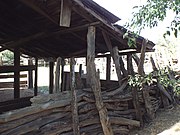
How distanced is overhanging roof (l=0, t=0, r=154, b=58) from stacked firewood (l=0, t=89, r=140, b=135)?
5.95 ft

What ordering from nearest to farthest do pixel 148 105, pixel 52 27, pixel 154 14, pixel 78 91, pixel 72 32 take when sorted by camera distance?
pixel 154 14, pixel 78 91, pixel 72 32, pixel 52 27, pixel 148 105

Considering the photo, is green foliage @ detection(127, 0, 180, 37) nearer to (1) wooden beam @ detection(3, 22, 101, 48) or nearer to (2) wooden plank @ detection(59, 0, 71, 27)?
(2) wooden plank @ detection(59, 0, 71, 27)

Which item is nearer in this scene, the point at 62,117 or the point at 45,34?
the point at 62,117

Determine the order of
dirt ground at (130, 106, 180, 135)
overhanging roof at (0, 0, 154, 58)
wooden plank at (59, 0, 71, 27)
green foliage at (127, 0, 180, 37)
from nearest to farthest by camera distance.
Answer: green foliage at (127, 0, 180, 37)
wooden plank at (59, 0, 71, 27)
overhanging roof at (0, 0, 154, 58)
dirt ground at (130, 106, 180, 135)

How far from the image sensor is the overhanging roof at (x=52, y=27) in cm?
532

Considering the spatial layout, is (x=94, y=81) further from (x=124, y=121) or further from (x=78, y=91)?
(x=124, y=121)

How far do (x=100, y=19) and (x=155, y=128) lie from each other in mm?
3718

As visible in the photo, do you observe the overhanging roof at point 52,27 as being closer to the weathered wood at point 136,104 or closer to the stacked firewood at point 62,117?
the weathered wood at point 136,104

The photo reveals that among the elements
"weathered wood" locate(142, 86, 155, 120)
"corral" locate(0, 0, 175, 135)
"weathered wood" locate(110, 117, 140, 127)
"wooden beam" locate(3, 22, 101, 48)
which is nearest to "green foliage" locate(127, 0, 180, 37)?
"corral" locate(0, 0, 175, 135)

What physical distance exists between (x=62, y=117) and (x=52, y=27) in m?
3.07

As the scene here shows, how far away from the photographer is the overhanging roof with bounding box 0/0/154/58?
5.32 metres

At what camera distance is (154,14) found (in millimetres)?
2205

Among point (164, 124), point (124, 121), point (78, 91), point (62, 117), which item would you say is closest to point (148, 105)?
point (164, 124)

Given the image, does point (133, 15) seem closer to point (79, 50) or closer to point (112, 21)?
point (112, 21)
